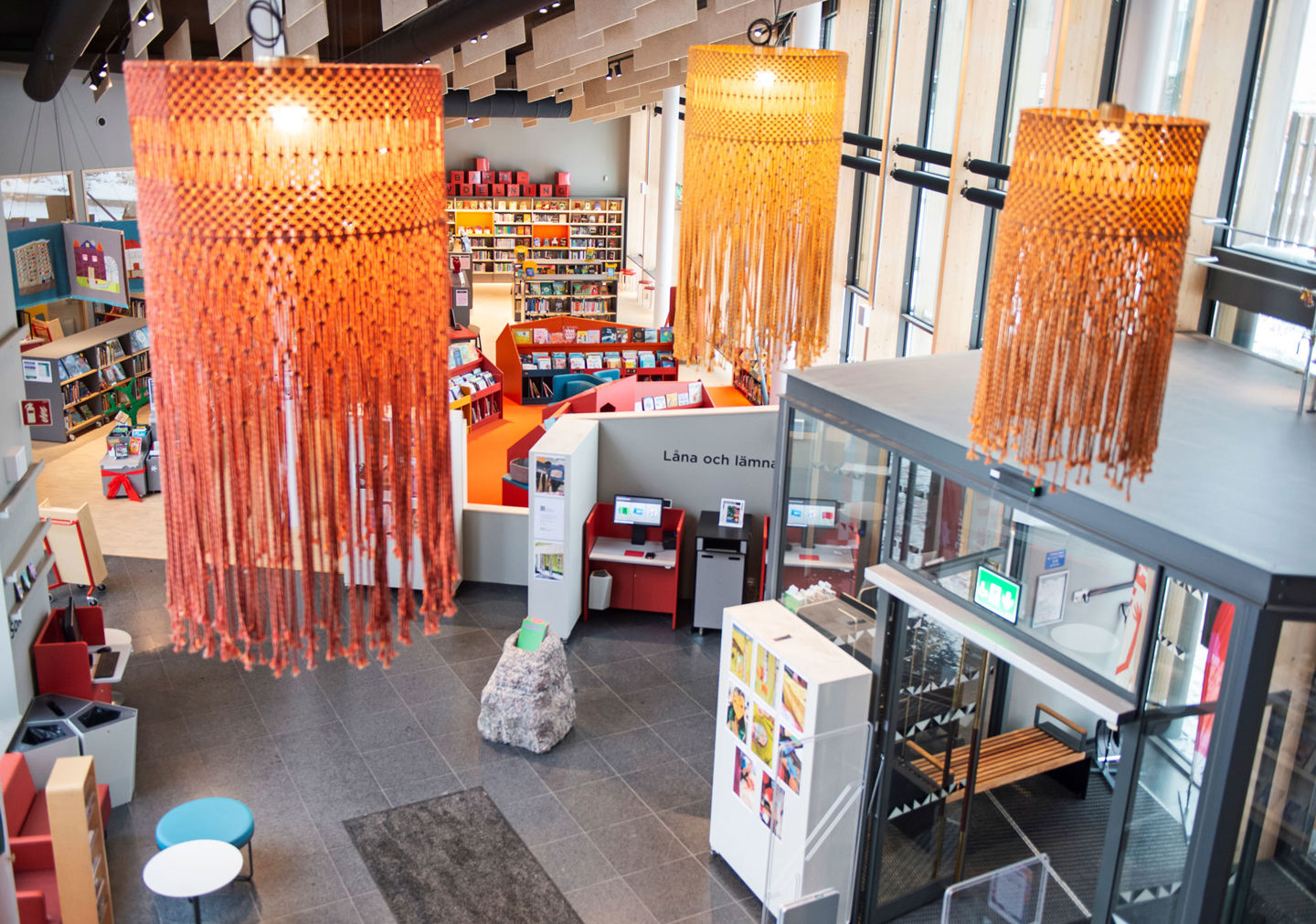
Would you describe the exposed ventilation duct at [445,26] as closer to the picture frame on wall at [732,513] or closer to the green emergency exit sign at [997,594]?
the picture frame on wall at [732,513]

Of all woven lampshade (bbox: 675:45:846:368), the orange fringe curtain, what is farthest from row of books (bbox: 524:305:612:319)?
the orange fringe curtain

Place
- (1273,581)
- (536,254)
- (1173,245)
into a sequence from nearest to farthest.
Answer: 1. (1173,245)
2. (1273,581)
3. (536,254)

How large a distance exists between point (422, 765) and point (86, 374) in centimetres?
994

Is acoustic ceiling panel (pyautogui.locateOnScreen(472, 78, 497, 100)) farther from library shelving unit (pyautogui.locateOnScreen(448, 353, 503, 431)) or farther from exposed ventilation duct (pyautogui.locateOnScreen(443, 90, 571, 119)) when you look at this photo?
library shelving unit (pyautogui.locateOnScreen(448, 353, 503, 431))

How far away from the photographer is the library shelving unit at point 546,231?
2709cm

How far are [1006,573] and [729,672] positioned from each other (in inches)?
78.6

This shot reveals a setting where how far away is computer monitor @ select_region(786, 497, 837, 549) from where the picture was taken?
21.1 feet

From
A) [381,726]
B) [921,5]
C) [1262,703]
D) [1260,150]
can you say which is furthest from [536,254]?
[1262,703]

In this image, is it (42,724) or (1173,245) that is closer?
(1173,245)

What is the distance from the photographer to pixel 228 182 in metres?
1.84

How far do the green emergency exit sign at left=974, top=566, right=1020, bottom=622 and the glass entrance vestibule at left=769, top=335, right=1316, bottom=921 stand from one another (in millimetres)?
10

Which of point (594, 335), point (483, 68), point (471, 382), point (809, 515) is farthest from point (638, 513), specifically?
point (594, 335)

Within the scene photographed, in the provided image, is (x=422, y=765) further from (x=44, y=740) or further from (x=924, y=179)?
(x=924, y=179)

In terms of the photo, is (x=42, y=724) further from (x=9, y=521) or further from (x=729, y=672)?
(x=729, y=672)
